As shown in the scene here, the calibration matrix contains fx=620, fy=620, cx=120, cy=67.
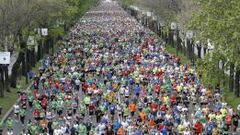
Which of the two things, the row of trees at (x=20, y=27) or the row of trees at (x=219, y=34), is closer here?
the row of trees at (x=219, y=34)

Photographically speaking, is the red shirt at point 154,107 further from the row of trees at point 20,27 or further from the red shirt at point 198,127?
the row of trees at point 20,27

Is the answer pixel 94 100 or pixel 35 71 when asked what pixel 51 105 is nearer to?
pixel 94 100

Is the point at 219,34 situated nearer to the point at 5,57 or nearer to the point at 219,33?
the point at 219,33

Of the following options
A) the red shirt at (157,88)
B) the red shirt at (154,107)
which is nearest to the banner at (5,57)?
the red shirt at (157,88)

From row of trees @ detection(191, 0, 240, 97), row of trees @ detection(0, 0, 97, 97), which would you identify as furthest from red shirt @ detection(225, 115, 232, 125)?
row of trees @ detection(0, 0, 97, 97)

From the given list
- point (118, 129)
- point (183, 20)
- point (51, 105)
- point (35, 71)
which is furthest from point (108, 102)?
point (183, 20)

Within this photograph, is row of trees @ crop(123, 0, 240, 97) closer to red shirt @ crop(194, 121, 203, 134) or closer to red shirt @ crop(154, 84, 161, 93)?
red shirt @ crop(154, 84, 161, 93)

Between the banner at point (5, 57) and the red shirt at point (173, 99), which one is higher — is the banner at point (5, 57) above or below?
above

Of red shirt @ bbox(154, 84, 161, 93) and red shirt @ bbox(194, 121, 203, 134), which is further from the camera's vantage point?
red shirt @ bbox(154, 84, 161, 93)
